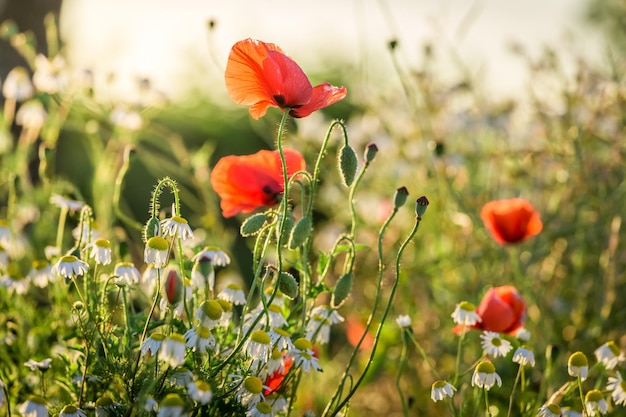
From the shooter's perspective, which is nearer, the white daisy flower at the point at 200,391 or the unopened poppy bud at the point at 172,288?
the white daisy flower at the point at 200,391

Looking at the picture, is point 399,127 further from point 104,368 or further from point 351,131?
point 104,368

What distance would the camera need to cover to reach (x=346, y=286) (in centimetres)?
109

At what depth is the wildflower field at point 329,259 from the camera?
104 cm

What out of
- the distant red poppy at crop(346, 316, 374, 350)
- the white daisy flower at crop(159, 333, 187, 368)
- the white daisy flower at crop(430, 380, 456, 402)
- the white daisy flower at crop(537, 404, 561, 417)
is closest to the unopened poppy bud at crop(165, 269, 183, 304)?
the white daisy flower at crop(159, 333, 187, 368)

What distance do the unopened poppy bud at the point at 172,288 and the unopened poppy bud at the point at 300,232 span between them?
5.5 inches

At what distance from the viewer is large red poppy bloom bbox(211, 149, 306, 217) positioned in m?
1.21

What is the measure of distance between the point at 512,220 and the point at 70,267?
84 cm

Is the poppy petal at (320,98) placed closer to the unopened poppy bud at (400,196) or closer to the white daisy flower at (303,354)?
the unopened poppy bud at (400,196)

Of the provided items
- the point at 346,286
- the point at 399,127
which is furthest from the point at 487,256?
the point at 346,286

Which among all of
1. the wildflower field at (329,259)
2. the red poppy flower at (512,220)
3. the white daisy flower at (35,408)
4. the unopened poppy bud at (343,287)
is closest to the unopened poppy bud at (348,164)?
the wildflower field at (329,259)

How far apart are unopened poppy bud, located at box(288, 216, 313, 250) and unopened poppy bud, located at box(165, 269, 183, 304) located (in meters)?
0.14

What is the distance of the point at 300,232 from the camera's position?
1029 mm

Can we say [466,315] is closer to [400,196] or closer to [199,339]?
[400,196]

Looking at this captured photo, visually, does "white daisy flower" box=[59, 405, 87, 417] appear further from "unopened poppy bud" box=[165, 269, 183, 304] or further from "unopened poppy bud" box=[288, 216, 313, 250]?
"unopened poppy bud" box=[288, 216, 313, 250]
